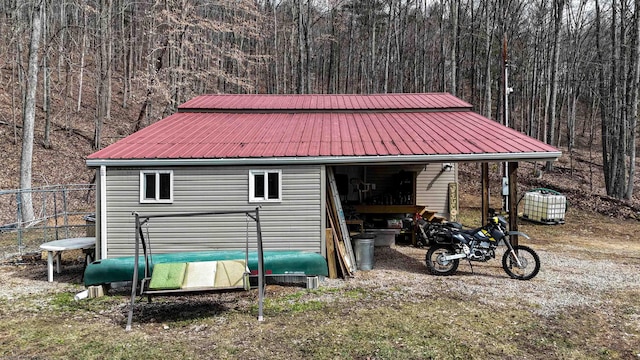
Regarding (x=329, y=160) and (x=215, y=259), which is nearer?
(x=215, y=259)

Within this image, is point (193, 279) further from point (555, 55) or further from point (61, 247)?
point (555, 55)

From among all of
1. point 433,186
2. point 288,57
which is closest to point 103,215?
point 433,186

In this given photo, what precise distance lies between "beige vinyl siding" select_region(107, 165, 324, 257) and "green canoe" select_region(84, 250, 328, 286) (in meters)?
0.33

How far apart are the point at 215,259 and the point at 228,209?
1061 mm

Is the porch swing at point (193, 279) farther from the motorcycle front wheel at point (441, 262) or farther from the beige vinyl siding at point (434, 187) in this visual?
the beige vinyl siding at point (434, 187)

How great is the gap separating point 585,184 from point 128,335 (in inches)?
883

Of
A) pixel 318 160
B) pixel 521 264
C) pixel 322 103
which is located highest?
pixel 322 103

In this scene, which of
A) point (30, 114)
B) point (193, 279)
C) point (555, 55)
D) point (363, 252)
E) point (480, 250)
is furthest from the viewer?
point (555, 55)

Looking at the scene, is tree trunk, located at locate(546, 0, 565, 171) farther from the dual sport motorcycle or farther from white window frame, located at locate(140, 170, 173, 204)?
white window frame, located at locate(140, 170, 173, 204)

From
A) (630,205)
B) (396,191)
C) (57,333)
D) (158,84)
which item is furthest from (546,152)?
(158,84)

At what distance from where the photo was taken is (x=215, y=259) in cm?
749

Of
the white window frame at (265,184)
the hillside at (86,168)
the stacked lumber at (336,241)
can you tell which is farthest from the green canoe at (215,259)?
the hillside at (86,168)

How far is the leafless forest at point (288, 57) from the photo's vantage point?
1736cm

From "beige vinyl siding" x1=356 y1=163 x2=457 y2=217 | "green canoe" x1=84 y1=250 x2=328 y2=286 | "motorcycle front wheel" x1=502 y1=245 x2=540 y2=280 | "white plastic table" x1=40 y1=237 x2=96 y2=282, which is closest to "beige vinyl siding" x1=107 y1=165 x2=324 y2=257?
"green canoe" x1=84 y1=250 x2=328 y2=286
